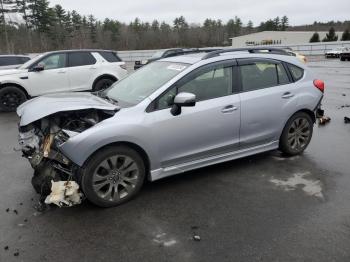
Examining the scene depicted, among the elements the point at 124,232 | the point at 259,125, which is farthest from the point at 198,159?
the point at 124,232

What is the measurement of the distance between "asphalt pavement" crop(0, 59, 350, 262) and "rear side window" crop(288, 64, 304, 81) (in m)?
1.34

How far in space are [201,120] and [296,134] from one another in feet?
6.48

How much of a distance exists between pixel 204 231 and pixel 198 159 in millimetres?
1257

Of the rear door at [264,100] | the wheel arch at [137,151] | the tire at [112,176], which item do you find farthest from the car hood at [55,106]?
the rear door at [264,100]

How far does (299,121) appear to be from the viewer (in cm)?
566

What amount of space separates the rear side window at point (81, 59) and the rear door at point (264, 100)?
24.1 ft

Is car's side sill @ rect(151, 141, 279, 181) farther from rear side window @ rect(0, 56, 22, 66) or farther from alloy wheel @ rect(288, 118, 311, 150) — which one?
rear side window @ rect(0, 56, 22, 66)

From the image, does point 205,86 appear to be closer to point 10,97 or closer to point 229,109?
point 229,109

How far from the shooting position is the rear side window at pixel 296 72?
5.60 m

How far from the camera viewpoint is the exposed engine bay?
4.15 metres

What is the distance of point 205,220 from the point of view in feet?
12.6

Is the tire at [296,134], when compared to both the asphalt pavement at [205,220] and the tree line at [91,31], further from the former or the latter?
the tree line at [91,31]

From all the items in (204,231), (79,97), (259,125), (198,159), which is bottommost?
(204,231)

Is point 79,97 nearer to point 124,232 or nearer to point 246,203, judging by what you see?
point 124,232
